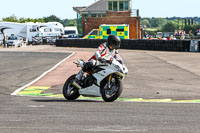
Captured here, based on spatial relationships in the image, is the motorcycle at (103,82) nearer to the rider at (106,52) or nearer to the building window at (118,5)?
the rider at (106,52)

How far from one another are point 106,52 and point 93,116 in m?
2.50

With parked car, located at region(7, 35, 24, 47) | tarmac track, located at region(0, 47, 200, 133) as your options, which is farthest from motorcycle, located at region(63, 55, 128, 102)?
parked car, located at region(7, 35, 24, 47)

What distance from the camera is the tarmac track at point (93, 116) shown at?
7406 mm

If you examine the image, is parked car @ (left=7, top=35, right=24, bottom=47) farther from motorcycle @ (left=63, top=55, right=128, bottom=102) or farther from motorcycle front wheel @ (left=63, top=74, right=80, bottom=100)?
motorcycle @ (left=63, top=55, right=128, bottom=102)

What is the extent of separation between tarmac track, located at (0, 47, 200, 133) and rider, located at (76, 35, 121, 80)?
0.86 metres

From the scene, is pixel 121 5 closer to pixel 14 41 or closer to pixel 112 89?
pixel 14 41

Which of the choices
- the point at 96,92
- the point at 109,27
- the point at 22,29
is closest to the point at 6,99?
the point at 96,92

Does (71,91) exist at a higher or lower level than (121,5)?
lower

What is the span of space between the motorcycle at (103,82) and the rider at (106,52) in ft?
0.35

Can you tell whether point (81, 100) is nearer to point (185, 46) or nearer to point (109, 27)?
point (185, 46)

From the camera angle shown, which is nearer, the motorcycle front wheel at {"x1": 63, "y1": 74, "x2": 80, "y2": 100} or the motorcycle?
the motorcycle

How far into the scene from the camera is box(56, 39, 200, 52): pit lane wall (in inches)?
Result: 1606

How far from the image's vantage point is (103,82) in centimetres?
Result: 1073

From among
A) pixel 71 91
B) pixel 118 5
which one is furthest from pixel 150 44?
pixel 71 91
